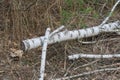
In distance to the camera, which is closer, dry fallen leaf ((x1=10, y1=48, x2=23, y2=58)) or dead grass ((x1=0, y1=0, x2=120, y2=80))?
dead grass ((x1=0, y1=0, x2=120, y2=80))

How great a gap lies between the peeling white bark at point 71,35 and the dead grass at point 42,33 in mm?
77

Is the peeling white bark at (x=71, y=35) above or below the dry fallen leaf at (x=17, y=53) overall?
above

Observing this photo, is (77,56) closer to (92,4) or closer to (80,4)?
(80,4)

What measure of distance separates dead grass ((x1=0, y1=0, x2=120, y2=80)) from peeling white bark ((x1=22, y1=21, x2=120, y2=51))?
8cm

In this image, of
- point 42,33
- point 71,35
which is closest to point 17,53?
point 42,33

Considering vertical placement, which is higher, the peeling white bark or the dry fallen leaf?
the peeling white bark

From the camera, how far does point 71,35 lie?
3.16 metres

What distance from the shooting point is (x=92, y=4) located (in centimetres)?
388

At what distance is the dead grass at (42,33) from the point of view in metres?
2.89

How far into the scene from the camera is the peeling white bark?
297 centimetres

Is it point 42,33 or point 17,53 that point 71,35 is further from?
point 17,53

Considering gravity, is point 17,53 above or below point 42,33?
below

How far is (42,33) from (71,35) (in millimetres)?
346

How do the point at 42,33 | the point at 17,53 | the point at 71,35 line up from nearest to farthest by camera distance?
the point at 17,53, the point at 71,35, the point at 42,33
